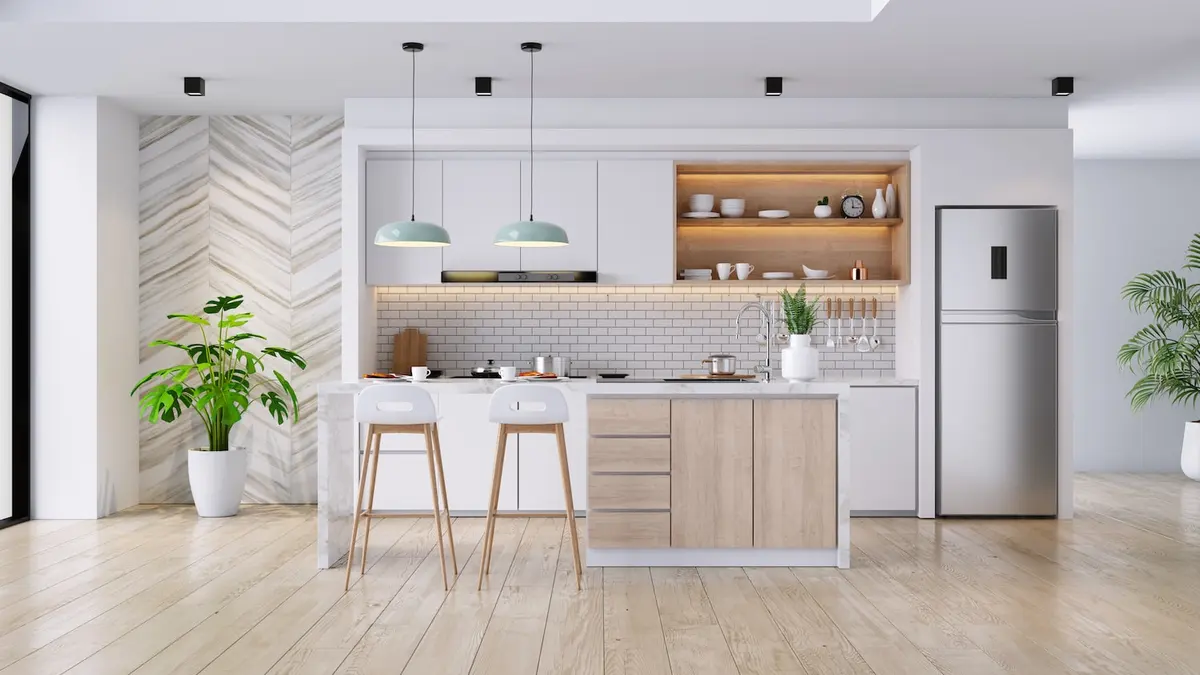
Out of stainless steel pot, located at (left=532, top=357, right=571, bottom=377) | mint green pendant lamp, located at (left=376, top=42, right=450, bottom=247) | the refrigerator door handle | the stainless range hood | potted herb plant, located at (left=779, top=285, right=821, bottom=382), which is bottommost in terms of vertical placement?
stainless steel pot, located at (left=532, top=357, right=571, bottom=377)

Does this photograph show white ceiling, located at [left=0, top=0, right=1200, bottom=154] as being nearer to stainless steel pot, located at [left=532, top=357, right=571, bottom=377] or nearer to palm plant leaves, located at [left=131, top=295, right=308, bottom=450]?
palm plant leaves, located at [left=131, top=295, right=308, bottom=450]

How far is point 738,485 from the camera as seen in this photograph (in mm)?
4992

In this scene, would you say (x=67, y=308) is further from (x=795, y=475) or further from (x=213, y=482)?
(x=795, y=475)

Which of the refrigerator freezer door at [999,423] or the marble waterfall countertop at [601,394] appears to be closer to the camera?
the marble waterfall countertop at [601,394]

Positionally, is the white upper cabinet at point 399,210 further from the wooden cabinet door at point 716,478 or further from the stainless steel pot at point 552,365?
the wooden cabinet door at point 716,478

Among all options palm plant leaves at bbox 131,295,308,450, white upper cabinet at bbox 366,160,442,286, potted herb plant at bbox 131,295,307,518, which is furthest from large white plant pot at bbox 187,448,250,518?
white upper cabinet at bbox 366,160,442,286

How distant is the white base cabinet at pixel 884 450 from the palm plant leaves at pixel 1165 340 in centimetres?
263

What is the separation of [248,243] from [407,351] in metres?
1.36

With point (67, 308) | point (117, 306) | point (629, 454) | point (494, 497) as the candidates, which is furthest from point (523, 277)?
point (67, 308)

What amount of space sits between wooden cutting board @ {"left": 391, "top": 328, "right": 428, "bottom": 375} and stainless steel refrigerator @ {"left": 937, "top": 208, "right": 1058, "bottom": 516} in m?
3.43

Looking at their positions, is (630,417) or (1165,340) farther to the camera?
(1165,340)

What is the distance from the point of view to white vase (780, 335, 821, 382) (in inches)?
202

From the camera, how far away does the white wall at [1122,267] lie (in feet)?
28.5

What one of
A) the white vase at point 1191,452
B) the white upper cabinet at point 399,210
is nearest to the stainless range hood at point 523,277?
the white upper cabinet at point 399,210
